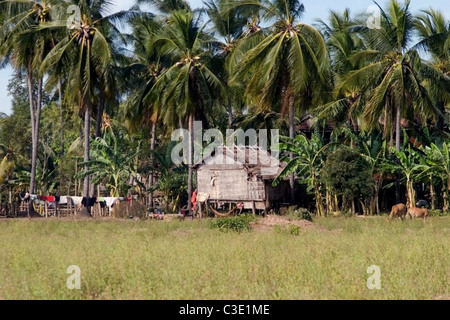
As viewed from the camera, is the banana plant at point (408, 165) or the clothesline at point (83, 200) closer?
the banana plant at point (408, 165)

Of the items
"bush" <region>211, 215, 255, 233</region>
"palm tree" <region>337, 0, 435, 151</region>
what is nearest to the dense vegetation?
"palm tree" <region>337, 0, 435, 151</region>

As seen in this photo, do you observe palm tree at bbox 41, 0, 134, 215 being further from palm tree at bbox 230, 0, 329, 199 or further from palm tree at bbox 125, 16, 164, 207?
palm tree at bbox 230, 0, 329, 199

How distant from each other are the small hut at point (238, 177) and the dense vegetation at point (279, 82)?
809 millimetres

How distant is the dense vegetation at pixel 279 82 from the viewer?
23922 mm

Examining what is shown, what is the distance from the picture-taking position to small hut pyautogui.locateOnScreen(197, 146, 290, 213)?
86.5 ft

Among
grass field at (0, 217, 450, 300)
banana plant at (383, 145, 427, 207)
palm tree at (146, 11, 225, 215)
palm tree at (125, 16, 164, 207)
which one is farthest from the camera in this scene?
palm tree at (125, 16, 164, 207)

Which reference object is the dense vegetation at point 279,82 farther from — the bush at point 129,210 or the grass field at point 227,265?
the grass field at point 227,265

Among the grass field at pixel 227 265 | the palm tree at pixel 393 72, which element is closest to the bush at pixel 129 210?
the grass field at pixel 227 265

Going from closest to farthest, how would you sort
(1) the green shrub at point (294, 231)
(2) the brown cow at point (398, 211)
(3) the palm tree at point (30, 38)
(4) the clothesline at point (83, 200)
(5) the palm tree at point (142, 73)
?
(1) the green shrub at point (294, 231) < (2) the brown cow at point (398, 211) < (4) the clothesline at point (83, 200) < (3) the palm tree at point (30, 38) < (5) the palm tree at point (142, 73)

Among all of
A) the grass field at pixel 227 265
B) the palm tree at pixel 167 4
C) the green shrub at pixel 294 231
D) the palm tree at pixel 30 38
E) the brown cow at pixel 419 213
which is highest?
the palm tree at pixel 167 4

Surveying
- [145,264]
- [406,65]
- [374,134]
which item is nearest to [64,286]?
[145,264]

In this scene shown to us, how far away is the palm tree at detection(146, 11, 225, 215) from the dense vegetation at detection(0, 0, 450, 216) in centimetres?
5
